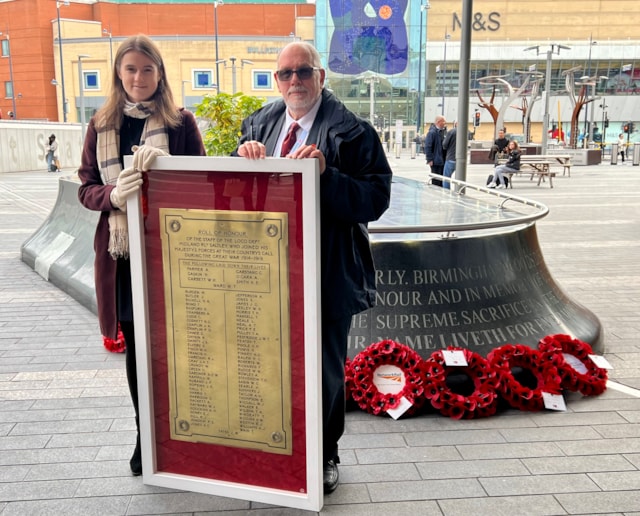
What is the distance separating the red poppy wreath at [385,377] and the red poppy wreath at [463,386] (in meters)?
0.07

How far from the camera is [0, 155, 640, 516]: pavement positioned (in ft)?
9.91

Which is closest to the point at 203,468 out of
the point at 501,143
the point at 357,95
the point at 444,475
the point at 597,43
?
the point at 444,475

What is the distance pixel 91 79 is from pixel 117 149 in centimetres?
7563

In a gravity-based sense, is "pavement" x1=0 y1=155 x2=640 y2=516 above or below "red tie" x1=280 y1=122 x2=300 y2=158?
below

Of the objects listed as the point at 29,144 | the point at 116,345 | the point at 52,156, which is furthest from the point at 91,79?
the point at 116,345

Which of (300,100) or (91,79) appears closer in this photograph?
(300,100)

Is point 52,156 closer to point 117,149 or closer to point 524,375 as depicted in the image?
point 524,375

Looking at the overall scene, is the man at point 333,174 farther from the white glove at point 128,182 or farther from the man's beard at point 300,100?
the white glove at point 128,182

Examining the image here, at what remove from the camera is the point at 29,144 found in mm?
31422

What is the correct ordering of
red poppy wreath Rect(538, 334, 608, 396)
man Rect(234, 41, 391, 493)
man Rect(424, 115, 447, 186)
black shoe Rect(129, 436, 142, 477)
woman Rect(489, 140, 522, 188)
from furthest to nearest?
woman Rect(489, 140, 522, 188)
man Rect(424, 115, 447, 186)
red poppy wreath Rect(538, 334, 608, 396)
black shoe Rect(129, 436, 142, 477)
man Rect(234, 41, 391, 493)

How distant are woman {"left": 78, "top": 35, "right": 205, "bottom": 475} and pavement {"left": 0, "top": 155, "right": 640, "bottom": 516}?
2.53 ft

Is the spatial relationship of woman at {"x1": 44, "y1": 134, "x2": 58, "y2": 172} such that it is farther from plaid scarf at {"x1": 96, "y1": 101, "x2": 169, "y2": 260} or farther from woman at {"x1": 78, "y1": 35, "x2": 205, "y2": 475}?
plaid scarf at {"x1": 96, "y1": 101, "x2": 169, "y2": 260}

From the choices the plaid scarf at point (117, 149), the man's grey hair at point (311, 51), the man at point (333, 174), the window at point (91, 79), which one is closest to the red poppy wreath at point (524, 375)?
the man at point (333, 174)

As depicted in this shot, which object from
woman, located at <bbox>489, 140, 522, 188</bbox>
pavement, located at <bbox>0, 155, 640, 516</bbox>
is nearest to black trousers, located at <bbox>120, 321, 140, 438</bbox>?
pavement, located at <bbox>0, 155, 640, 516</bbox>
